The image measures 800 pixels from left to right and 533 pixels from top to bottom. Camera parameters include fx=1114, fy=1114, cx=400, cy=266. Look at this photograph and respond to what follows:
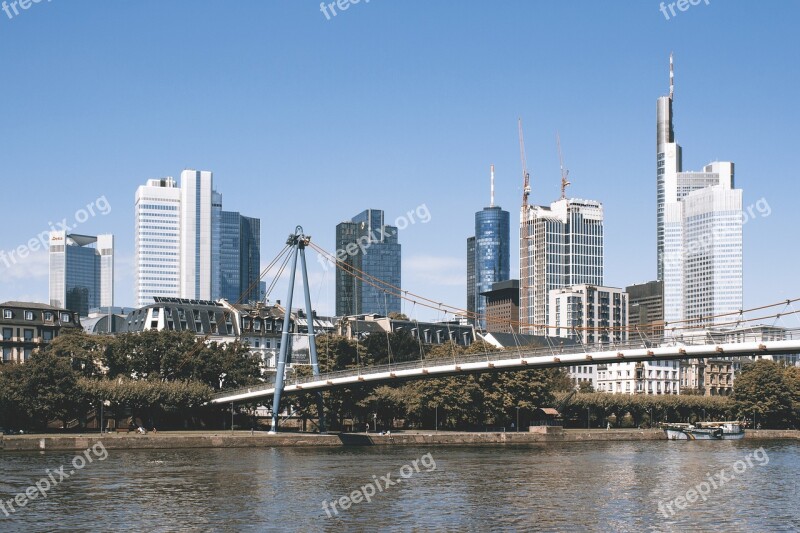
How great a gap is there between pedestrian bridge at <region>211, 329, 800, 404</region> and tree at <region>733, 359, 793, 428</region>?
58439mm

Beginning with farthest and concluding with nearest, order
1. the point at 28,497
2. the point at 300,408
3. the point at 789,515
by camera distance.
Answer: the point at 300,408 → the point at 28,497 → the point at 789,515

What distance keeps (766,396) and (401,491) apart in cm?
10061

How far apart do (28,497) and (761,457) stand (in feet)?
190

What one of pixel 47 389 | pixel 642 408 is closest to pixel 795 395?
pixel 642 408

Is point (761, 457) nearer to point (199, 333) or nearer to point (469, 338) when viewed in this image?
point (199, 333)

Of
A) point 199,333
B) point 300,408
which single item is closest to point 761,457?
point 300,408

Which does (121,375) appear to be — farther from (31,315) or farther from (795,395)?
(795,395)

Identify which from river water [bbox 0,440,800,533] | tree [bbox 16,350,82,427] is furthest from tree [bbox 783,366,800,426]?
tree [bbox 16,350,82,427]

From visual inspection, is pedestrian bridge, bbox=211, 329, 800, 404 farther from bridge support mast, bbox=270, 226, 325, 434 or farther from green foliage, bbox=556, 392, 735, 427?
green foliage, bbox=556, 392, 735, 427

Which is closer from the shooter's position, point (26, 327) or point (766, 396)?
point (26, 327)

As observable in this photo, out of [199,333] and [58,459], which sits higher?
[199,333]

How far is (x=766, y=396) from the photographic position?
145750 millimetres

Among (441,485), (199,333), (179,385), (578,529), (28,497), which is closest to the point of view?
(578,529)

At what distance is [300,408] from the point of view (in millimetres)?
111625
